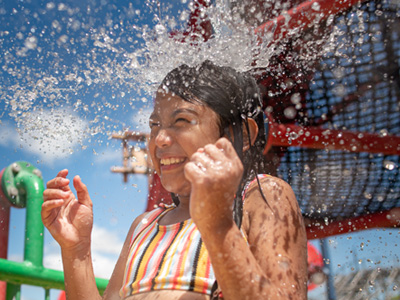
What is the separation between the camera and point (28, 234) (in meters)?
2.17

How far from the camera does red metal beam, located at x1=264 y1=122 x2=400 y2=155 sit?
9.52 ft

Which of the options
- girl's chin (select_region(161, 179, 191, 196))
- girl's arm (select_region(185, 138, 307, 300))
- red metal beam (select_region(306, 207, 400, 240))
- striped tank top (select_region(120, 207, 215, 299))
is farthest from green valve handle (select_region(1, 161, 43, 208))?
red metal beam (select_region(306, 207, 400, 240))

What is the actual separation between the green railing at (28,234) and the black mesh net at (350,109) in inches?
65.5

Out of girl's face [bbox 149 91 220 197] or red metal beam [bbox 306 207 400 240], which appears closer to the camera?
girl's face [bbox 149 91 220 197]

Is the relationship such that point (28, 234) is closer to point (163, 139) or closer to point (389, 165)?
point (163, 139)

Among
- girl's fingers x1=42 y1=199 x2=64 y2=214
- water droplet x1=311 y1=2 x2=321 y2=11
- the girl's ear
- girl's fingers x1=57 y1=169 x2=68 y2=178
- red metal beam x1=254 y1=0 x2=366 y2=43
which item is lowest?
girl's fingers x1=42 y1=199 x2=64 y2=214

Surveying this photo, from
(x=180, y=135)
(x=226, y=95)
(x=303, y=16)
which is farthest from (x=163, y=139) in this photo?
(x=303, y=16)

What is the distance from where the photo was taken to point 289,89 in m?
3.01

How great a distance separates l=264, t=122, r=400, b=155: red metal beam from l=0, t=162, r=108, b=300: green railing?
5.26ft

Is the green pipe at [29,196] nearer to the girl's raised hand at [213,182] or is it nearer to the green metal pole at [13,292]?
the green metal pole at [13,292]

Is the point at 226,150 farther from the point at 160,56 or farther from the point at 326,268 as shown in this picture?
the point at 326,268

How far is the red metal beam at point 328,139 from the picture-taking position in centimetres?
290

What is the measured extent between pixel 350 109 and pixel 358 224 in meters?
1.46

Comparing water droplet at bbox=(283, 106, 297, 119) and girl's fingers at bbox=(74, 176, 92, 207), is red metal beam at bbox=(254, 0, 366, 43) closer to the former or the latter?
water droplet at bbox=(283, 106, 297, 119)
